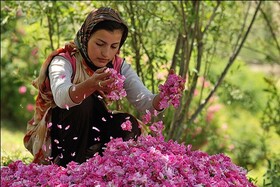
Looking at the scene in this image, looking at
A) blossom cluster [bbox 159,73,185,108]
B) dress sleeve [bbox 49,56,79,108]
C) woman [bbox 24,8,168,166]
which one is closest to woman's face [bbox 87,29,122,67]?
woman [bbox 24,8,168,166]

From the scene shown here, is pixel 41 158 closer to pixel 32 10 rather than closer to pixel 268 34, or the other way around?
pixel 32 10

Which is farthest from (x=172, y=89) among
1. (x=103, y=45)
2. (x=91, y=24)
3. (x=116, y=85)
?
(x=91, y=24)

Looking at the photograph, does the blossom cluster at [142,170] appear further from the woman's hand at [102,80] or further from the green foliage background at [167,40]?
the green foliage background at [167,40]

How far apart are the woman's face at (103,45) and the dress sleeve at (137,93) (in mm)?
244

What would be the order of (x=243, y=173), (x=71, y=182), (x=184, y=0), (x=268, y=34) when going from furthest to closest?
(x=268, y=34) → (x=184, y=0) → (x=243, y=173) → (x=71, y=182)

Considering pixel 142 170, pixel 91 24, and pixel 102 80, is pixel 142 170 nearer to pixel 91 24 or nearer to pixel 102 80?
pixel 102 80

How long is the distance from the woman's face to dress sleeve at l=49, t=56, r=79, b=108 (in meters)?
0.16

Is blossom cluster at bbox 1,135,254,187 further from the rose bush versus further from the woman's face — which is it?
the woman's face

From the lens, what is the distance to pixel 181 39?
522 centimetres

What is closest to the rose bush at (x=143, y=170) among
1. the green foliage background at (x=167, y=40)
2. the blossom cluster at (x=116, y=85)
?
the blossom cluster at (x=116, y=85)

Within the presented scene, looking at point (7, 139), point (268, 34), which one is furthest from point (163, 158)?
point (7, 139)

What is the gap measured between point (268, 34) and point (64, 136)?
3460 mm

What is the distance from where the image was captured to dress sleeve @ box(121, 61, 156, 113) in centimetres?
384

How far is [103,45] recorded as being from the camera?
12.3 ft
